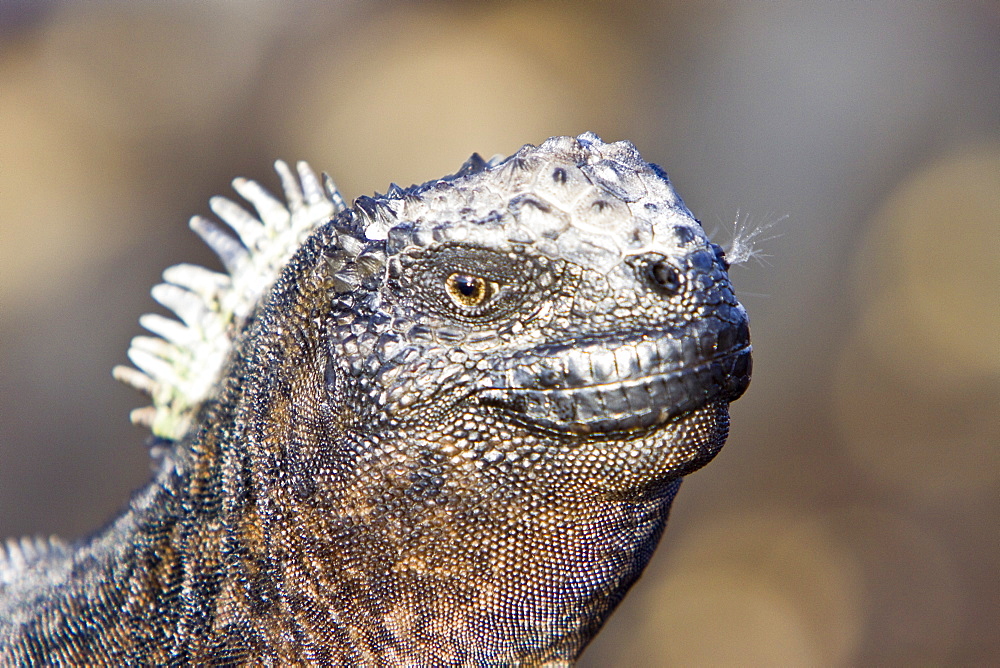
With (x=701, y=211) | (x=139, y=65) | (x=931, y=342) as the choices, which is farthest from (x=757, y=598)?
(x=139, y=65)

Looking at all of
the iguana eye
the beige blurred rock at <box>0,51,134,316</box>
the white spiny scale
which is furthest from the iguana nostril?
the beige blurred rock at <box>0,51,134,316</box>

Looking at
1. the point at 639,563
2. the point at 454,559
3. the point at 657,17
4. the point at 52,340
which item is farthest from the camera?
the point at 657,17

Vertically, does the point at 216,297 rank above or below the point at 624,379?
above

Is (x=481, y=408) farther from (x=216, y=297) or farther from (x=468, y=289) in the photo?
(x=216, y=297)

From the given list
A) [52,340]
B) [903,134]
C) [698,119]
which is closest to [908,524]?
[903,134]

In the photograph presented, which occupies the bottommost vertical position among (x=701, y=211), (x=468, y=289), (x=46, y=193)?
(x=468, y=289)

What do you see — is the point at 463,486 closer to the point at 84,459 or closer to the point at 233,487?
the point at 233,487

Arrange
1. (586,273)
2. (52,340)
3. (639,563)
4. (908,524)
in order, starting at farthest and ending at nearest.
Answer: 1. (52,340)
2. (908,524)
3. (639,563)
4. (586,273)
